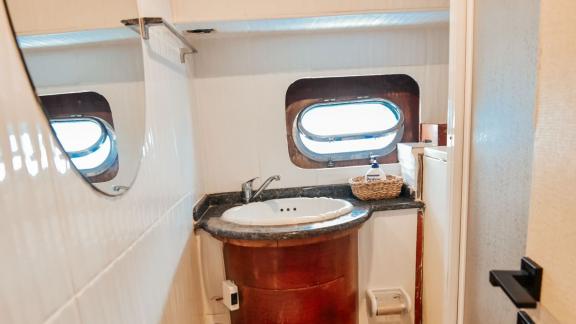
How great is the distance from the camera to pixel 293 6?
131 centimetres

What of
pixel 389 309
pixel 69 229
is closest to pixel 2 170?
pixel 69 229

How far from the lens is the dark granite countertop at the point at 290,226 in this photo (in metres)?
1.21

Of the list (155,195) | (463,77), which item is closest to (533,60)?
(463,77)

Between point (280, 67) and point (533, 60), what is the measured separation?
1.26m

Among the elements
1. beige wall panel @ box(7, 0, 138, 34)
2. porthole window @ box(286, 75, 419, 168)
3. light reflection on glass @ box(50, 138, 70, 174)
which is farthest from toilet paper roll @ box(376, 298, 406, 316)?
beige wall panel @ box(7, 0, 138, 34)

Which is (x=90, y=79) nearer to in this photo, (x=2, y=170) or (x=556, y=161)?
(x=2, y=170)

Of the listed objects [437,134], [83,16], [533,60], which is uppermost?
[83,16]

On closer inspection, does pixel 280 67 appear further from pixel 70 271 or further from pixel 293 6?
pixel 70 271

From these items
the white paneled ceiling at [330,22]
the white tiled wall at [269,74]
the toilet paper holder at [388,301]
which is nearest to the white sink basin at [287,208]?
the white tiled wall at [269,74]

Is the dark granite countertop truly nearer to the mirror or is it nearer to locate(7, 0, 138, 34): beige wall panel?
the mirror

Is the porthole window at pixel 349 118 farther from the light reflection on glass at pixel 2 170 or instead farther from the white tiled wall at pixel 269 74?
the light reflection on glass at pixel 2 170

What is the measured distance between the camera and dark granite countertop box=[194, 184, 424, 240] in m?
1.21

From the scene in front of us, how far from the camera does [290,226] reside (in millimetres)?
1252

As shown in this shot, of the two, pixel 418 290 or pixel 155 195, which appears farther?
pixel 418 290
